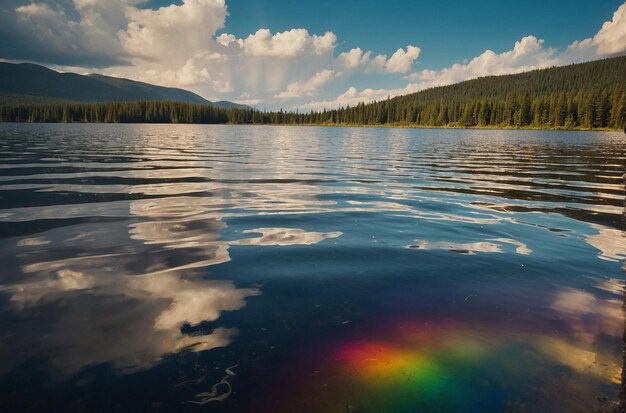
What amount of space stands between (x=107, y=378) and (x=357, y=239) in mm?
5997

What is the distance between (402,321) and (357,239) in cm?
401

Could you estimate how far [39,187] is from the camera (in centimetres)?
1423

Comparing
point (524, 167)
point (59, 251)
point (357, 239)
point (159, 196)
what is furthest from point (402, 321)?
point (524, 167)

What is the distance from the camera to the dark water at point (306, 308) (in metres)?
3.30

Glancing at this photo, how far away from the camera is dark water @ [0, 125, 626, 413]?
3303mm

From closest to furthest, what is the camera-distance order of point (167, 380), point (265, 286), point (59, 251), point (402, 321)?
point (167, 380) → point (402, 321) → point (265, 286) → point (59, 251)

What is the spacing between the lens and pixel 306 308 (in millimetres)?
4969

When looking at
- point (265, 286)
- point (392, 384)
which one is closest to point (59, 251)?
point (265, 286)

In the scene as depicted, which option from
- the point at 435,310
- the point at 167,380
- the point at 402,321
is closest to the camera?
the point at 167,380

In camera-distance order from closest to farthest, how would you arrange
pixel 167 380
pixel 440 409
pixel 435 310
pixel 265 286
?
pixel 440 409
pixel 167 380
pixel 435 310
pixel 265 286

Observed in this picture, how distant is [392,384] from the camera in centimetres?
342

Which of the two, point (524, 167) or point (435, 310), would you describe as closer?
point (435, 310)

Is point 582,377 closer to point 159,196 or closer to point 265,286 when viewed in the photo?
point 265,286

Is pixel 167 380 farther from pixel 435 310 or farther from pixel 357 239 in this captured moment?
pixel 357 239
